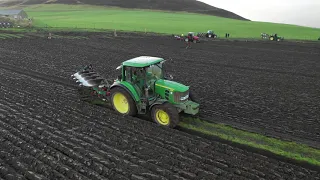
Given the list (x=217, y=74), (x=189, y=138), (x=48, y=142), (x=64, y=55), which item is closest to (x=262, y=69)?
(x=217, y=74)

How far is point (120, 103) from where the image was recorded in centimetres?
1040

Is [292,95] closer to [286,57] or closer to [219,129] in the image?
[219,129]

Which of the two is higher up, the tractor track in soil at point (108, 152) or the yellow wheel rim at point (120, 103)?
the yellow wheel rim at point (120, 103)

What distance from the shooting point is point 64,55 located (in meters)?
22.7

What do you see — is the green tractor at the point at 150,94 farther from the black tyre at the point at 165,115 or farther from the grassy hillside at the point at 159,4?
the grassy hillside at the point at 159,4

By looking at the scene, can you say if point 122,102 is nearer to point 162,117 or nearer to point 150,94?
point 150,94

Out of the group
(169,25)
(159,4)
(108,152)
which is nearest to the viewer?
(108,152)

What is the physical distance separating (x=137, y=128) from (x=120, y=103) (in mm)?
1603

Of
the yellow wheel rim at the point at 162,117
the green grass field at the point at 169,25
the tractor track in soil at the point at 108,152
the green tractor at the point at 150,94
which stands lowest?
the tractor track in soil at the point at 108,152

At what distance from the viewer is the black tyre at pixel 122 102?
9.87 m

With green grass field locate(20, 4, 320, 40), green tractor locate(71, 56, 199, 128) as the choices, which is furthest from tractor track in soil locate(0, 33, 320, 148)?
green grass field locate(20, 4, 320, 40)

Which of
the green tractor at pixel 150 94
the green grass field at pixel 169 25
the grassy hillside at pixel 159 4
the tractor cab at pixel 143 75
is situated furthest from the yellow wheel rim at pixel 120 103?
the grassy hillside at pixel 159 4

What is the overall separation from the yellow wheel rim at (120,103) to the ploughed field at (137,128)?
1.08ft

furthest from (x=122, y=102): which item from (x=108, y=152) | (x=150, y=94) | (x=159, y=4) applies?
(x=159, y=4)
